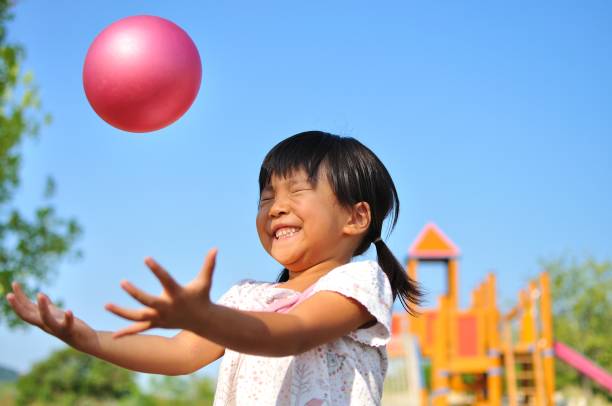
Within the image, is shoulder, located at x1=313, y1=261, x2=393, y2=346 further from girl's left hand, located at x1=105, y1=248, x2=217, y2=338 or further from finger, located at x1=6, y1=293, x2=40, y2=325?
finger, located at x1=6, y1=293, x2=40, y2=325

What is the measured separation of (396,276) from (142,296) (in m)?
1.33

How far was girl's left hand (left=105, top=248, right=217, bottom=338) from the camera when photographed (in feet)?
5.11

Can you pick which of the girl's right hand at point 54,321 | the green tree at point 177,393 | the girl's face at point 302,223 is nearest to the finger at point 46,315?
the girl's right hand at point 54,321

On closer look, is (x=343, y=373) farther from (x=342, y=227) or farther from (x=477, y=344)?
(x=477, y=344)

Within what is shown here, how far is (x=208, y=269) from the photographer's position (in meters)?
1.61

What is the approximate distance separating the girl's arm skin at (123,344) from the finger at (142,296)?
0.55 meters

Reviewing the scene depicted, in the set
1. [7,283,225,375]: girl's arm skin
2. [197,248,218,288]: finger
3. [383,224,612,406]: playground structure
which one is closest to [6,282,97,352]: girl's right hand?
[7,283,225,375]: girl's arm skin

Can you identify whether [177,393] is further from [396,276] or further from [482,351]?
[396,276]

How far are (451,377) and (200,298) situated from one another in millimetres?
12951

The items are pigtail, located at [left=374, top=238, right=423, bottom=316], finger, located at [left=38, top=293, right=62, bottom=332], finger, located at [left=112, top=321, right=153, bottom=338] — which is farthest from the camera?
pigtail, located at [left=374, top=238, right=423, bottom=316]

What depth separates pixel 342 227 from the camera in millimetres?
2490

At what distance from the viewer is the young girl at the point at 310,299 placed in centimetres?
216

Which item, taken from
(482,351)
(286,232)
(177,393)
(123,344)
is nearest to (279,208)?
(286,232)

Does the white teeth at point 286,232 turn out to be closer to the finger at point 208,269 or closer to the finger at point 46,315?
the finger at point 46,315
